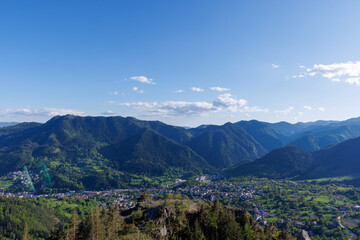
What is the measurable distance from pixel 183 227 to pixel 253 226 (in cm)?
2316

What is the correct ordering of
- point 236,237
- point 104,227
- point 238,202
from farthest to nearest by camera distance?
point 238,202, point 236,237, point 104,227

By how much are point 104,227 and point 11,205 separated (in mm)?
183725

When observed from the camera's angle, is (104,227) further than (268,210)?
No

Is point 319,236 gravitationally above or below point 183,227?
below

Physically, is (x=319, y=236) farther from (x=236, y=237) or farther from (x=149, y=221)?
(x=149, y=221)

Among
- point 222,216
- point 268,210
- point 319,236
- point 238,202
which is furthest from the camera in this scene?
point 238,202

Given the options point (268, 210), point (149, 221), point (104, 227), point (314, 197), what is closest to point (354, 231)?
point (268, 210)

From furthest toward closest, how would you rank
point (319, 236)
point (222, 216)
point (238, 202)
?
1. point (238, 202)
2. point (319, 236)
3. point (222, 216)

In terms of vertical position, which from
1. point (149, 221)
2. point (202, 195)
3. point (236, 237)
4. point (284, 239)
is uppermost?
point (149, 221)

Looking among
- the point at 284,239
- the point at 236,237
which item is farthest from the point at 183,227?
the point at 284,239

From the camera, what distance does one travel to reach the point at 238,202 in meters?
173

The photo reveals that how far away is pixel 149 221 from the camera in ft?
149

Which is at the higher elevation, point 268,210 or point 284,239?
point 284,239

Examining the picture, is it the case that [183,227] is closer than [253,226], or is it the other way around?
[183,227]
